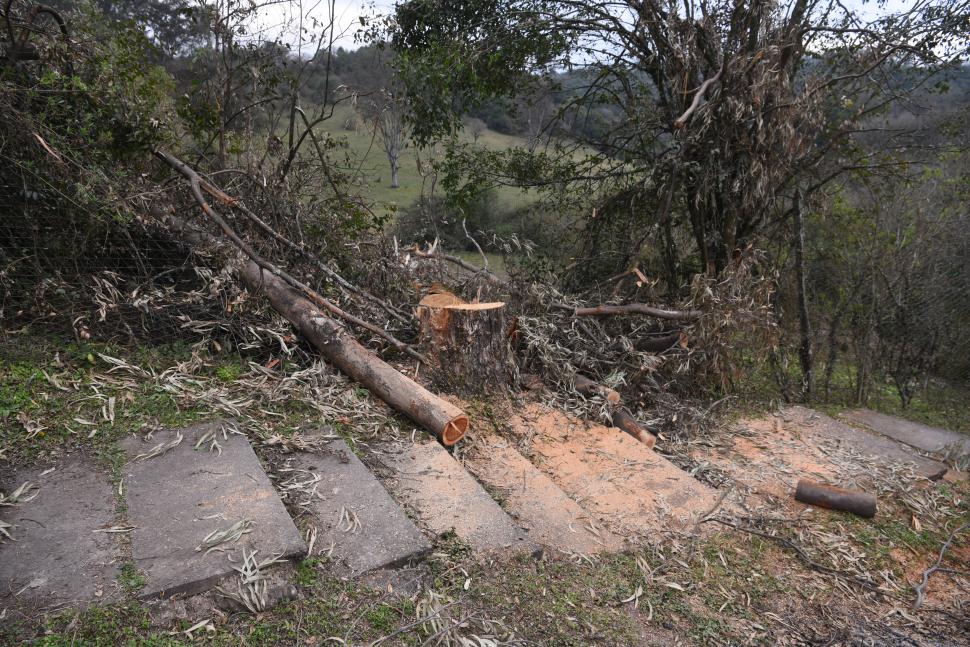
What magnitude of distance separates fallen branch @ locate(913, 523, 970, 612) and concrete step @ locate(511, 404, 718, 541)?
0.95 m

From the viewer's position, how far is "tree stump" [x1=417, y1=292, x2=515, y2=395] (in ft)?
13.1

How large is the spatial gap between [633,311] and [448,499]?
2.74 m

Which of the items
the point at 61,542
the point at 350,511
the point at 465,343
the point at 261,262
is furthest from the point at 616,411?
the point at 61,542

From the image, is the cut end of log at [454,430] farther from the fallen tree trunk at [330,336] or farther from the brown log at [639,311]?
the brown log at [639,311]

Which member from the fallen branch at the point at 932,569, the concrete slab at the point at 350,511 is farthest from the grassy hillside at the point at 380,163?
the fallen branch at the point at 932,569

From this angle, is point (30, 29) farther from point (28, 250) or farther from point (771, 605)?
point (771, 605)

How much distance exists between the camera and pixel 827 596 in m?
2.78

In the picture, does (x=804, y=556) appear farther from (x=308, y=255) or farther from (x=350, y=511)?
(x=308, y=255)

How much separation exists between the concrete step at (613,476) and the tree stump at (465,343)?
1.16ft

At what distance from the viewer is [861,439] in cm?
466

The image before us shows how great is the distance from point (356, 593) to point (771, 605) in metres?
1.78

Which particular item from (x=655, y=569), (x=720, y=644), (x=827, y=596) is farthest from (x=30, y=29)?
(x=827, y=596)

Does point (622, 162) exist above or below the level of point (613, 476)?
above

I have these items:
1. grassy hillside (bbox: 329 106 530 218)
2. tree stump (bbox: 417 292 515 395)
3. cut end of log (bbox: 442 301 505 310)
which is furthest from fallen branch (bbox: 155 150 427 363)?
grassy hillside (bbox: 329 106 530 218)
